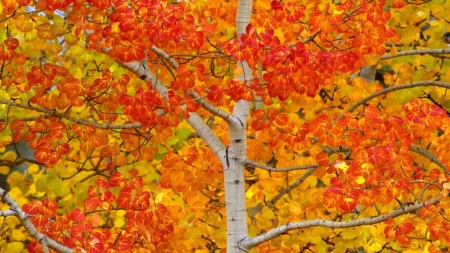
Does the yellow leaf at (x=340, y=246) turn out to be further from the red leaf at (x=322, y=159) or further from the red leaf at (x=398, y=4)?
the red leaf at (x=398, y=4)

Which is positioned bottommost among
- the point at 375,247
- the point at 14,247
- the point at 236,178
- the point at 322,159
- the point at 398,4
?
the point at 375,247

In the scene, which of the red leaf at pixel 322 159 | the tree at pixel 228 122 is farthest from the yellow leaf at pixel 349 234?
the red leaf at pixel 322 159

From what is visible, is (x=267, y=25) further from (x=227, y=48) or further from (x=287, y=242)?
(x=287, y=242)

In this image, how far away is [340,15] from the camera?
18.0 feet

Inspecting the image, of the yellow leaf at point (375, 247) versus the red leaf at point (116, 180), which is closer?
the red leaf at point (116, 180)

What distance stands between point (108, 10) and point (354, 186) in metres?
1.95

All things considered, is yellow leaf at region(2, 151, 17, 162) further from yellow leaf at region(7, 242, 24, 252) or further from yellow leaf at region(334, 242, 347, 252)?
yellow leaf at region(334, 242, 347, 252)

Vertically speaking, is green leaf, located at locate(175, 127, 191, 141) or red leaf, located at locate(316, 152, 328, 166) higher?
green leaf, located at locate(175, 127, 191, 141)

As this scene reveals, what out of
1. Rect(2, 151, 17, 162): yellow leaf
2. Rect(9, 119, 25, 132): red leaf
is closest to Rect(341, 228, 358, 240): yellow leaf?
Rect(9, 119, 25, 132): red leaf

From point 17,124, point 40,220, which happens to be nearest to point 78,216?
point 40,220

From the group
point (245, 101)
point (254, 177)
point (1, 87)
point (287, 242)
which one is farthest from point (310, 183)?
point (1, 87)

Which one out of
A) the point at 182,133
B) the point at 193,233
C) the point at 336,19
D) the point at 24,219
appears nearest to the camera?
the point at 24,219

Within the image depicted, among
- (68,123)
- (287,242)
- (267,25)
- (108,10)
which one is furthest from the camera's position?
(68,123)

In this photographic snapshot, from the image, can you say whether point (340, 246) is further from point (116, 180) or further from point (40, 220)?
point (40, 220)
